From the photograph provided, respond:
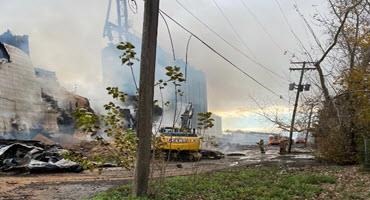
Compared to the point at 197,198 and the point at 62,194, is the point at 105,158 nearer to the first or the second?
the point at 197,198

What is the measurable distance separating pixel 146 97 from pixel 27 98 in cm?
2983

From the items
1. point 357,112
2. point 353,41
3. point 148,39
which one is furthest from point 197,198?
point 353,41

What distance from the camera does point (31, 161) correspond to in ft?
68.5

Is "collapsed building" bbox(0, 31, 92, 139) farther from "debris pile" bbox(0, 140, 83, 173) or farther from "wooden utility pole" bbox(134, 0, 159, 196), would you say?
"wooden utility pole" bbox(134, 0, 159, 196)

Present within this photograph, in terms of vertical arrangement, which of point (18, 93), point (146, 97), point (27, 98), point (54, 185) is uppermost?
point (18, 93)

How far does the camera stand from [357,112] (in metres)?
23.0

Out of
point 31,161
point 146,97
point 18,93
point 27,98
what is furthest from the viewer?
point 27,98

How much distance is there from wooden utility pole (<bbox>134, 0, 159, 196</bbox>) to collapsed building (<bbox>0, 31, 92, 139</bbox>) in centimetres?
2312

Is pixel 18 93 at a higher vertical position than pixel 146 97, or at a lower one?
higher

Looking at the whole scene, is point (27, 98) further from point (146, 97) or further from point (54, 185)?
point (146, 97)

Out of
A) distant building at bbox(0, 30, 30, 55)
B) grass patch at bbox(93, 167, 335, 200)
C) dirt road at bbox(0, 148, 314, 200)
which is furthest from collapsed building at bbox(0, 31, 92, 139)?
grass patch at bbox(93, 167, 335, 200)

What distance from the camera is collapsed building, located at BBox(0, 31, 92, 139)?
118ft

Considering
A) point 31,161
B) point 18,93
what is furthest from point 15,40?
point 31,161

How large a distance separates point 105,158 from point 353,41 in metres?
17.9
